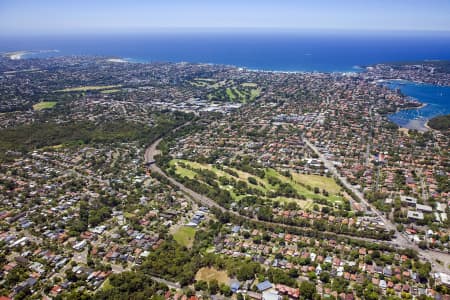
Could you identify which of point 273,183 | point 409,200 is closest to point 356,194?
point 409,200

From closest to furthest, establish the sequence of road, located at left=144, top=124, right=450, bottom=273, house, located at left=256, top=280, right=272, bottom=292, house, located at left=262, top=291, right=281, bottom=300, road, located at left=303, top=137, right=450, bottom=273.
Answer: house, located at left=262, top=291, right=281, bottom=300, house, located at left=256, top=280, right=272, bottom=292, road, located at left=303, top=137, right=450, bottom=273, road, located at left=144, top=124, right=450, bottom=273

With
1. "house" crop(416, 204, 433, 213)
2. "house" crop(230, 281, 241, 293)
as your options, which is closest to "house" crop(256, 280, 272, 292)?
"house" crop(230, 281, 241, 293)

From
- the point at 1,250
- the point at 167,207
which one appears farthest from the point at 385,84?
the point at 1,250

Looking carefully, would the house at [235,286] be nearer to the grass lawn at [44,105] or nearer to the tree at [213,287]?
the tree at [213,287]

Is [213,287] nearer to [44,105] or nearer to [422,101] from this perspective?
[44,105]

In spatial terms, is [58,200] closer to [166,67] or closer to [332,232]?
[332,232]

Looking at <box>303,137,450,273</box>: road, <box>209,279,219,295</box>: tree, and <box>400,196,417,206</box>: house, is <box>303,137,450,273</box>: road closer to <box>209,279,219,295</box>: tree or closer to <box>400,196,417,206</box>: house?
<box>400,196,417,206</box>: house
